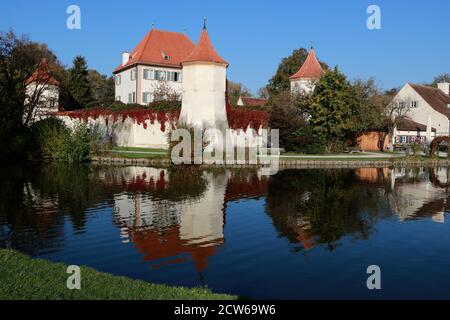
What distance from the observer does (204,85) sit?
117ft

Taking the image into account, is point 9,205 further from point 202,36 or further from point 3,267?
point 202,36

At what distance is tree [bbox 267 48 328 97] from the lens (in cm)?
6344

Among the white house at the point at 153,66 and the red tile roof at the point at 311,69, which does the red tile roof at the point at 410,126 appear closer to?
the red tile roof at the point at 311,69

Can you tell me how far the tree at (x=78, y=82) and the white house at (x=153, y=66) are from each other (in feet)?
17.4

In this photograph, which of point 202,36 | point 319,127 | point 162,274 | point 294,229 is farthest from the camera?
point 319,127

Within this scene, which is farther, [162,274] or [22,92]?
[22,92]

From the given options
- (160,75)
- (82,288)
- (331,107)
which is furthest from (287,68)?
(82,288)

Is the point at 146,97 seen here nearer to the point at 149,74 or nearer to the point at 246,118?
the point at 149,74

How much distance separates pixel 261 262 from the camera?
9.65 metres

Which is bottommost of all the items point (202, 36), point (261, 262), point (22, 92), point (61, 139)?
point (261, 262)

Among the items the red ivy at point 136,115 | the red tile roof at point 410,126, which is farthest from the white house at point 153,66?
the red tile roof at point 410,126

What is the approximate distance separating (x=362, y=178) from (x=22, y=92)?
26586 millimetres
